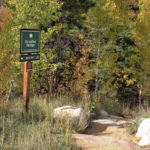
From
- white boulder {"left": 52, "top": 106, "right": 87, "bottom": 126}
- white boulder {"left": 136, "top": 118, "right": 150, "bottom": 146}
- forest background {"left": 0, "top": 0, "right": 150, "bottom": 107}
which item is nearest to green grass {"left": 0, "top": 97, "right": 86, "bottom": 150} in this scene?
white boulder {"left": 52, "top": 106, "right": 87, "bottom": 126}

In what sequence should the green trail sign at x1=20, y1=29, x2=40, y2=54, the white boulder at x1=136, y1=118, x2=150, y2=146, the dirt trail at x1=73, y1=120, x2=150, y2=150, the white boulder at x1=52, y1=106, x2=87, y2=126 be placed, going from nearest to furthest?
the dirt trail at x1=73, y1=120, x2=150, y2=150
the white boulder at x1=136, y1=118, x2=150, y2=146
the green trail sign at x1=20, y1=29, x2=40, y2=54
the white boulder at x1=52, y1=106, x2=87, y2=126

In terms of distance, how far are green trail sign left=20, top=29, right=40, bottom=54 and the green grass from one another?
5.09ft

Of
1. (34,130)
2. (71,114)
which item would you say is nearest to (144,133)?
(71,114)

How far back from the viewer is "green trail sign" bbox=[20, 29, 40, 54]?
594 cm

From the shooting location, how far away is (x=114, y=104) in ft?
35.9

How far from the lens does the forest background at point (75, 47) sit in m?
8.39

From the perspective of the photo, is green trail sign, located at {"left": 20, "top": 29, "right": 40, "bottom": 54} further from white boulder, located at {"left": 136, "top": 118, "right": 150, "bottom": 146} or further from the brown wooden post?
white boulder, located at {"left": 136, "top": 118, "right": 150, "bottom": 146}

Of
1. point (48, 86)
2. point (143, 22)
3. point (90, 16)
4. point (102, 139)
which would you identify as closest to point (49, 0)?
point (90, 16)

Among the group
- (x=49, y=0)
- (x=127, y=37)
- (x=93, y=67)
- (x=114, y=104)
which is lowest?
(x=114, y=104)

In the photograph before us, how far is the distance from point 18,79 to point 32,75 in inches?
24.1

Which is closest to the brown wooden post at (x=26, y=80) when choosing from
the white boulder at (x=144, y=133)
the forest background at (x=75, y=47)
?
the forest background at (x=75, y=47)

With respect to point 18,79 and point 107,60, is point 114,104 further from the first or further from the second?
point 18,79

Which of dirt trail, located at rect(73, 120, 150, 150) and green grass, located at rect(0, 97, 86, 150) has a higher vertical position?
green grass, located at rect(0, 97, 86, 150)

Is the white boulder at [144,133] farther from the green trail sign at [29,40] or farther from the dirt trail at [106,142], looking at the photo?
the green trail sign at [29,40]
